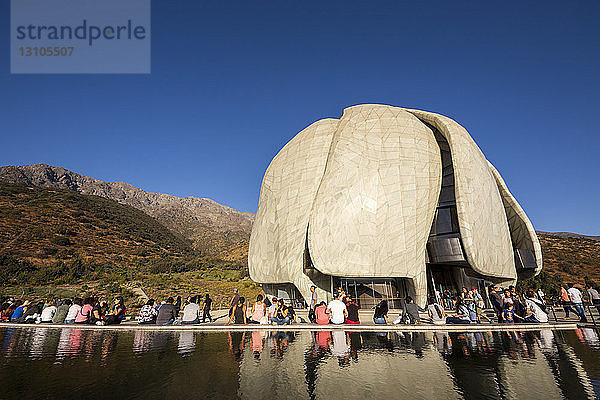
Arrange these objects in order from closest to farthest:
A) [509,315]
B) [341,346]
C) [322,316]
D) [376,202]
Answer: [341,346] < [322,316] < [509,315] < [376,202]

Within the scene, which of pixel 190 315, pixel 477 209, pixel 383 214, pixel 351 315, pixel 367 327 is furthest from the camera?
pixel 477 209

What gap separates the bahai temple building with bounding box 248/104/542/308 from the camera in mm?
17625

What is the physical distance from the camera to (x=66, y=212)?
60375 millimetres

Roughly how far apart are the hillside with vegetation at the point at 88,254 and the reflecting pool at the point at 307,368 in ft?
85.6

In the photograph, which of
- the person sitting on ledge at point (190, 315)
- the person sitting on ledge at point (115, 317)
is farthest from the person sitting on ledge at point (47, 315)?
the person sitting on ledge at point (190, 315)

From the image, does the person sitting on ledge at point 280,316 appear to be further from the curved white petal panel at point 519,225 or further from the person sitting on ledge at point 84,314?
the curved white petal panel at point 519,225

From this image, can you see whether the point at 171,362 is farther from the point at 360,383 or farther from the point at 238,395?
the point at 360,383

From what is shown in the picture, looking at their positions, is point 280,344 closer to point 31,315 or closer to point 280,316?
point 280,316

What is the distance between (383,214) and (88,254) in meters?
47.8

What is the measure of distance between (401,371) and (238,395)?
2616 millimetres

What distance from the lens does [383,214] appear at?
17984 mm

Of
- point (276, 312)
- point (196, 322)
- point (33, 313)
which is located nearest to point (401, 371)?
point (276, 312)

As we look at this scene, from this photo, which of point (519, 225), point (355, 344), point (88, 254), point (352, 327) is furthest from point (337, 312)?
point (88, 254)

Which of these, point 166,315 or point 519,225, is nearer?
point 166,315
